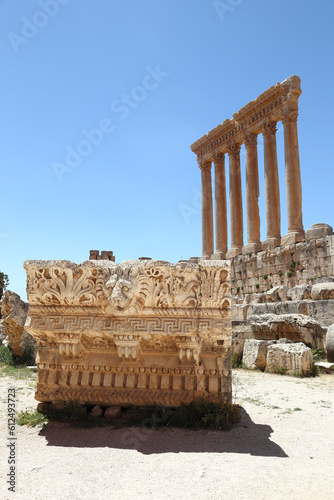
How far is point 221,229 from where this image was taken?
79.5 feet

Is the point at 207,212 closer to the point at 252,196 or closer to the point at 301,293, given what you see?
the point at 252,196

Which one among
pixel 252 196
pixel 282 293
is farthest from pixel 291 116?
pixel 282 293

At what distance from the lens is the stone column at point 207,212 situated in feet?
83.6

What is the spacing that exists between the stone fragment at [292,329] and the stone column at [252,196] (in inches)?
403

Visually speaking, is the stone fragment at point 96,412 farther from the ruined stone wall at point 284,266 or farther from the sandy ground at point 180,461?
the ruined stone wall at point 284,266

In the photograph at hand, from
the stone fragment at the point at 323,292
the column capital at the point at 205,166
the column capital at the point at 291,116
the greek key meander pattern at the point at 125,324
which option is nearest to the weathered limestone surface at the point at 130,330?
the greek key meander pattern at the point at 125,324

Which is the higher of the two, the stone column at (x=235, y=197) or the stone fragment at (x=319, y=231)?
the stone column at (x=235, y=197)

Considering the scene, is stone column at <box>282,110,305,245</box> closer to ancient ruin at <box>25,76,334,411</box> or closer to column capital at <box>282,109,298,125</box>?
column capital at <box>282,109,298,125</box>

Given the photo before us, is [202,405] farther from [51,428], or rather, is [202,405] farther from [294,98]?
[294,98]

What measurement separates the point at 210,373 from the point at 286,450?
113 centimetres

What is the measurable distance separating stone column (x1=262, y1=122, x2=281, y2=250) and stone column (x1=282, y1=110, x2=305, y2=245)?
3.63 feet

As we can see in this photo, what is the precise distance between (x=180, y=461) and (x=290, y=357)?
213 inches

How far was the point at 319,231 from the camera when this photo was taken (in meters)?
16.2

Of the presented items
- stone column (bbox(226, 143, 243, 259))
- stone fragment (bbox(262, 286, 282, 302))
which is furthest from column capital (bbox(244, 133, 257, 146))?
stone fragment (bbox(262, 286, 282, 302))
